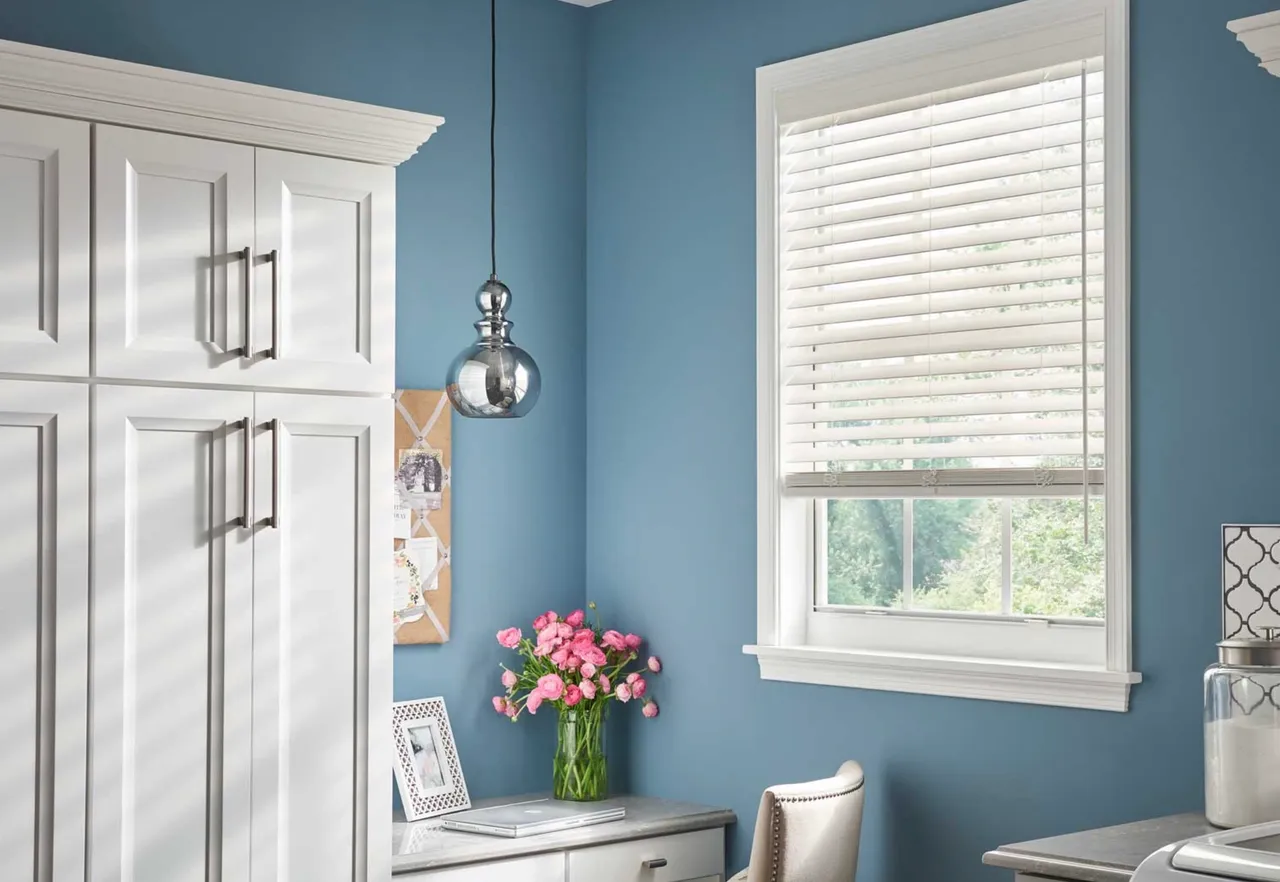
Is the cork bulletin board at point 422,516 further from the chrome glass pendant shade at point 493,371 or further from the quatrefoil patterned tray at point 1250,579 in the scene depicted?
the quatrefoil patterned tray at point 1250,579

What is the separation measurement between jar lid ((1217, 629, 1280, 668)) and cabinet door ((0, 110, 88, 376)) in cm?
202

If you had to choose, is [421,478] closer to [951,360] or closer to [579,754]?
[579,754]

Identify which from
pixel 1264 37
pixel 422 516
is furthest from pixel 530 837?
pixel 1264 37

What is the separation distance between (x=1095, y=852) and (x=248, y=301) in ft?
5.89

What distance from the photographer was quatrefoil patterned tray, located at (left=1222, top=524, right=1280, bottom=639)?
2629mm

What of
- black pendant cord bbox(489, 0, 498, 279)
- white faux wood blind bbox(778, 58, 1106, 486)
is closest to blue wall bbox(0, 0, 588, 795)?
black pendant cord bbox(489, 0, 498, 279)

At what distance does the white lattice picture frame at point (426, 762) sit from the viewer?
3518mm

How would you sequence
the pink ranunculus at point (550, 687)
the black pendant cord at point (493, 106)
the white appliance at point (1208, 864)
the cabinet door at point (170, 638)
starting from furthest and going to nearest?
the black pendant cord at point (493, 106) < the pink ranunculus at point (550, 687) < the cabinet door at point (170, 638) < the white appliance at point (1208, 864)

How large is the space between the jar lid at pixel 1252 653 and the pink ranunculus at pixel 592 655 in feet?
5.37

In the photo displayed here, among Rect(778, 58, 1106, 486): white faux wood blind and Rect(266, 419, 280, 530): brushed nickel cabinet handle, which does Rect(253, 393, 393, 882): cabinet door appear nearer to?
Rect(266, 419, 280, 530): brushed nickel cabinet handle

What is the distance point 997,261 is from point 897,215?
0.29 meters

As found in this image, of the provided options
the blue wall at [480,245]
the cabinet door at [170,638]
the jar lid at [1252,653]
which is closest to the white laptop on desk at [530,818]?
the blue wall at [480,245]

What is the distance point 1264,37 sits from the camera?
98.0 inches

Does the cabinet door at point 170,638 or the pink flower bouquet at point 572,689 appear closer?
the cabinet door at point 170,638
